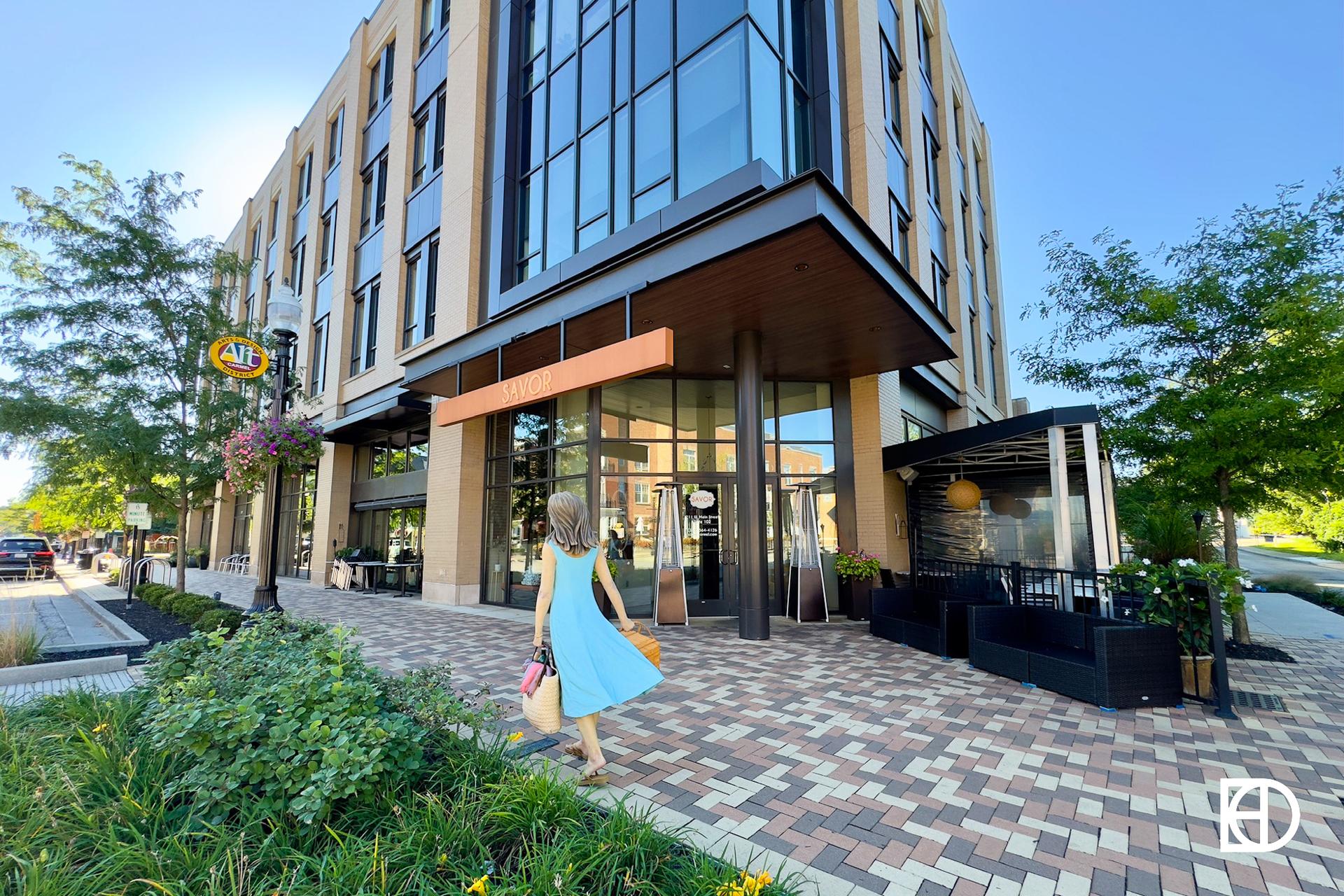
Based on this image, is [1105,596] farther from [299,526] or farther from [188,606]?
[299,526]

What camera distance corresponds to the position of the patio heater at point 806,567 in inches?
400

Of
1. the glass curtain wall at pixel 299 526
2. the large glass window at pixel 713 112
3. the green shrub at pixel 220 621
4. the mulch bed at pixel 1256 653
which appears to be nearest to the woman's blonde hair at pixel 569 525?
the green shrub at pixel 220 621

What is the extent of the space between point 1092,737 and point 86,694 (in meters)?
7.41

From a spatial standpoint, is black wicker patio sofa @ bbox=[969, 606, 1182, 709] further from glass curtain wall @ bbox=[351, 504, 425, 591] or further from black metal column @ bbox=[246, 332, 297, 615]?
glass curtain wall @ bbox=[351, 504, 425, 591]

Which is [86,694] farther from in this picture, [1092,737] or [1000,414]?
[1000,414]

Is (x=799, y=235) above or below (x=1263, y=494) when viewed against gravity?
above

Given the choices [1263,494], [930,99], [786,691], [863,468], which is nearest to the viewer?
[786,691]

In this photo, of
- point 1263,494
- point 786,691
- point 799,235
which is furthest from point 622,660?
point 1263,494

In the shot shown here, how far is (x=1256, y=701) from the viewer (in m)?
5.53

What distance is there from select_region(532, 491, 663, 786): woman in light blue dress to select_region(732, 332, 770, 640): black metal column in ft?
17.0

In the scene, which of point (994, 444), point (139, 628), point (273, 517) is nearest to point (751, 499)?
point (994, 444)

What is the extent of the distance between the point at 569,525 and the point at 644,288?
4.65 meters

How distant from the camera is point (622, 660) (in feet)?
12.0
